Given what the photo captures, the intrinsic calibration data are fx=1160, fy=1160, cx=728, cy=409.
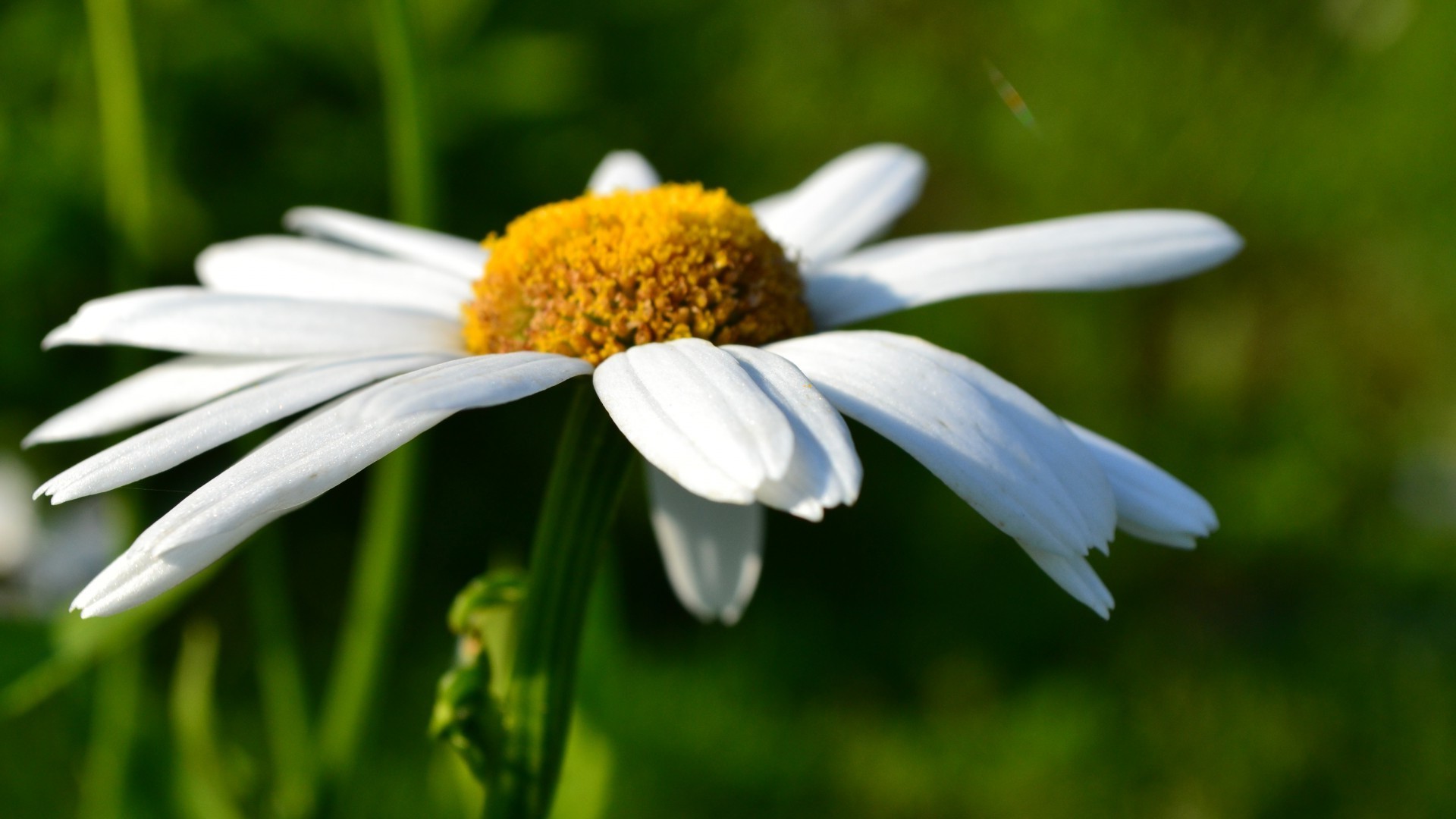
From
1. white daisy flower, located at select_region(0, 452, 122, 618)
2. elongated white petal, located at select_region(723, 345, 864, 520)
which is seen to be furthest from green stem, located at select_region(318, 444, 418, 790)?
white daisy flower, located at select_region(0, 452, 122, 618)

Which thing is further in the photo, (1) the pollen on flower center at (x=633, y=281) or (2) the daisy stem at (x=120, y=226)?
(2) the daisy stem at (x=120, y=226)

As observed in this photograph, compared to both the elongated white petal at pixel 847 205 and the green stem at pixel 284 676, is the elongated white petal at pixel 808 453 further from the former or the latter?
the green stem at pixel 284 676

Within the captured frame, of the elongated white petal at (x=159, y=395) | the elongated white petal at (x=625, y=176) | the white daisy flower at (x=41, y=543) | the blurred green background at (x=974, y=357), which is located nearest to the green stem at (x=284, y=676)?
the elongated white petal at (x=159, y=395)

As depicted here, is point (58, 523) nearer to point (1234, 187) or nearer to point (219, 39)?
point (219, 39)

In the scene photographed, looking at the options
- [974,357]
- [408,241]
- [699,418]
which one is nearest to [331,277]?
[408,241]

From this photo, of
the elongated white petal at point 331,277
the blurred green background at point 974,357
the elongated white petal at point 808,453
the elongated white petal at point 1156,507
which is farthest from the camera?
the blurred green background at point 974,357

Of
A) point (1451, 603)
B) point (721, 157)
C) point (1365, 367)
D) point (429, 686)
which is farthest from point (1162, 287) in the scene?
point (429, 686)
